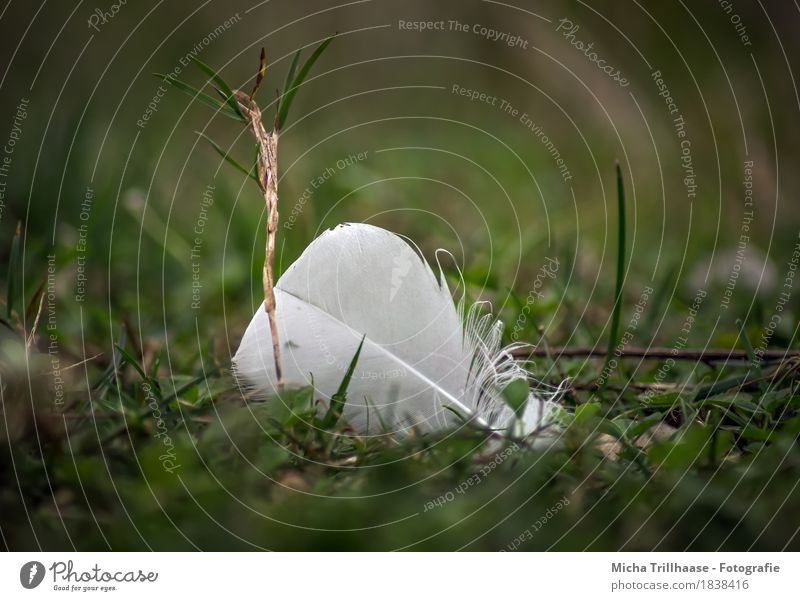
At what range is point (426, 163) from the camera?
11.9 feet

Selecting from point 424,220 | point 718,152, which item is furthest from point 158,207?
point 718,152

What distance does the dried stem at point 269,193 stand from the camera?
1333mm

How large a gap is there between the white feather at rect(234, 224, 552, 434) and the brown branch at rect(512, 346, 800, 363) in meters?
0.22

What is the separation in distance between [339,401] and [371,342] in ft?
0.41

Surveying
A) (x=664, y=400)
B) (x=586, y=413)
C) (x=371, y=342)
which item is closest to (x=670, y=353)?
(x=664, y=400)

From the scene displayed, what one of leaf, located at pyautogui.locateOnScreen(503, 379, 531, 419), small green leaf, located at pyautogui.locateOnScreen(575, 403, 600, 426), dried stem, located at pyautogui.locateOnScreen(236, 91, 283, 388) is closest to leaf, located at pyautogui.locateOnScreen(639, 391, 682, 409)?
small green leaf, located at pyautogui.locateOnScreen(575, 403, 600, 426)

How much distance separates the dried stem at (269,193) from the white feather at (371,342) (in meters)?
0.03

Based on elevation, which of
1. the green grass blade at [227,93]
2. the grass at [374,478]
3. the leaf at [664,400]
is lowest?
the grass at [374,478]

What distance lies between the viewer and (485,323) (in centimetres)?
151

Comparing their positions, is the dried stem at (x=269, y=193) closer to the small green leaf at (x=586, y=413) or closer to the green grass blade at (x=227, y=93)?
the green grass blade at (x=227, y=93)

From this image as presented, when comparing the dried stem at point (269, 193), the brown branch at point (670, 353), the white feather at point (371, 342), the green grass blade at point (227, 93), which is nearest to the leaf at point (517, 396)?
the white feather at point (371, 342)

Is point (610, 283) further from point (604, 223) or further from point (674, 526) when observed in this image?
point (674, 526)

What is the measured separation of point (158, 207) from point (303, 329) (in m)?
1.61

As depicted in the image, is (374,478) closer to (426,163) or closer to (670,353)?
(670,353)
